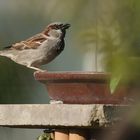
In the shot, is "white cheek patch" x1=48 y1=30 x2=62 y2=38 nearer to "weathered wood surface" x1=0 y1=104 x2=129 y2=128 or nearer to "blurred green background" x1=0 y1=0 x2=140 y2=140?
"weathered wood surface" x1=0 y1=104 x2=129 y2=128

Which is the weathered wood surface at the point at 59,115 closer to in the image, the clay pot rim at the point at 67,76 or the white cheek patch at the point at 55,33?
the clay pot rim at the point at 67,76

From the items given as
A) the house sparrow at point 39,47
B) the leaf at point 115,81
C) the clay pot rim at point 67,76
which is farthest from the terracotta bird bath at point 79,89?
the house sparrow at point 39,47

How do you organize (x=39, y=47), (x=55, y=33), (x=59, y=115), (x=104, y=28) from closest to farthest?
(x=104, y=28) → (x=59, y=115) → (x=55, y=33) → (x=39, y=47)

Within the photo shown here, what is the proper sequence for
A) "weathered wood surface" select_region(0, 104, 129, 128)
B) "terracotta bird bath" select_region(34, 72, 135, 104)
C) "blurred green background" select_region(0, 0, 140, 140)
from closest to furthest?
"blurred green background" select_region(0, 0, 140, 140) → "weathered wood surface" select_region(0, 104, 129, 128) → "terracotta bird bath" select_region(34, 72, 135, 104)

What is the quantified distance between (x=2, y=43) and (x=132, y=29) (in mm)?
692

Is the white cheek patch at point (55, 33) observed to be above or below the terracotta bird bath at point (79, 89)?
above

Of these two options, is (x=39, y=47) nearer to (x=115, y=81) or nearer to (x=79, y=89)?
(x=79, y=89)

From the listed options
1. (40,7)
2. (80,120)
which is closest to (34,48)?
(80,120)

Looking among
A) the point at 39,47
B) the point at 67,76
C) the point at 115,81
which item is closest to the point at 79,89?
the point at 67,76

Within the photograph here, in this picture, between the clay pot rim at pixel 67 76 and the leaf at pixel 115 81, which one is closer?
the leaf at pixel 115 81

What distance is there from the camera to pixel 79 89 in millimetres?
1583

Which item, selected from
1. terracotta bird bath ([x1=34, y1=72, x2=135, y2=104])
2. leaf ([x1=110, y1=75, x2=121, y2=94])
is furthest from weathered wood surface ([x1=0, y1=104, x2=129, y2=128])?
leaf ([x1=110, y1=75, x2=121, y2=94])

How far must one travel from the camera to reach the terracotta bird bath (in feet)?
4.95

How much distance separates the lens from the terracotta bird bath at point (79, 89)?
1.51 meters
